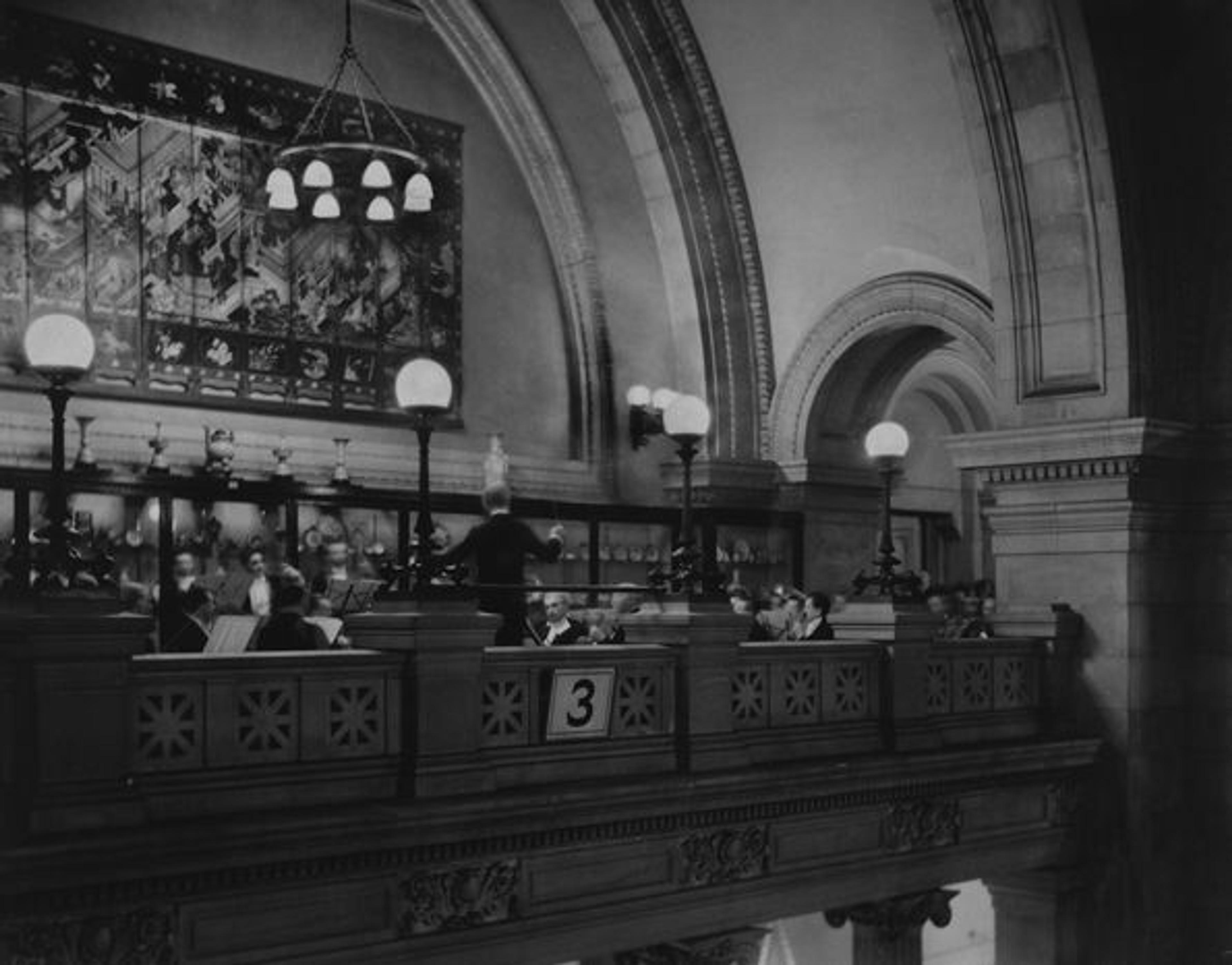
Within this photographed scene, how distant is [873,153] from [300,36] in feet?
19.3

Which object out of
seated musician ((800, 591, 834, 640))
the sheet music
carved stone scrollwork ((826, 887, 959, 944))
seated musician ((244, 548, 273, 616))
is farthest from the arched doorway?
the sheet music

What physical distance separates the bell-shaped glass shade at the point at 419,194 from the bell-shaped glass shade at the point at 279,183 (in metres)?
1.05

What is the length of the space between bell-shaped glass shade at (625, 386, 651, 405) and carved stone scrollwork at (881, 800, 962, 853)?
7819 mm

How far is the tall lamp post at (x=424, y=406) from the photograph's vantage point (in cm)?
831

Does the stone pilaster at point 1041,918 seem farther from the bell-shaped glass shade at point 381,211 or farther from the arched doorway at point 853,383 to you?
the bell-shaped glass shade at point 381,211

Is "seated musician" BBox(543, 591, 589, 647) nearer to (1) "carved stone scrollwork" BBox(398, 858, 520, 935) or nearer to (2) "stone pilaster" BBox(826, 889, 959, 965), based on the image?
(1) "carved stone scrollwork" BBox(398, 858, 520, 935)

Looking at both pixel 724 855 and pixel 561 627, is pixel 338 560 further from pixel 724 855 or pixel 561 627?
pixel 724 855

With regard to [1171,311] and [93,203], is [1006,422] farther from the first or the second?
[93,203]

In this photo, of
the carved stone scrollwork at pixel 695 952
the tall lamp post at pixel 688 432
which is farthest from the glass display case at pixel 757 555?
the tall lamp post at pixel 688 432

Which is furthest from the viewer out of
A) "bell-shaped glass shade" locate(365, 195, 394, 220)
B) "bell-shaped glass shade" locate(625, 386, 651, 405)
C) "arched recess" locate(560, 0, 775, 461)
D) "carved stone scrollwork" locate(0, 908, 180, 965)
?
"bell-shaped glass shade" locate(625, 386, 651, 405)

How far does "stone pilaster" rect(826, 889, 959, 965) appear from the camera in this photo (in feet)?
37.9

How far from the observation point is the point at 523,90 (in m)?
18.3

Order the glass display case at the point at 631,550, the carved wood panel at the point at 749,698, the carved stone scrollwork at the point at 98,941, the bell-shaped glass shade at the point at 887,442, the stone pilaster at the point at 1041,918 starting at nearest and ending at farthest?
the carved stone scrollwork at the point at 98,941
the carved wood panel at the point at 749,698
the bell-shaped glass shade at the point at 887,442
the stone pilaster at the point at 1041,918
the glass display case at the point at 631,550

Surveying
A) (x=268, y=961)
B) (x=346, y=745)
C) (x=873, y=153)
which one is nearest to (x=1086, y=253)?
(x=873, y=153)
